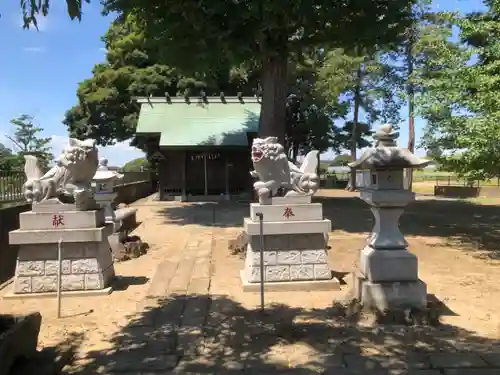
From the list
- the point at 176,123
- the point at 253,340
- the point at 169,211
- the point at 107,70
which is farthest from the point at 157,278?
the point at 107,70

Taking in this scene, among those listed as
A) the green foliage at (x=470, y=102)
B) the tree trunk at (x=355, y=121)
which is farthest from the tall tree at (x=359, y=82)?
the green foliage at (x=470, y=102)

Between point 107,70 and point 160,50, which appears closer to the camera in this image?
point 160,50

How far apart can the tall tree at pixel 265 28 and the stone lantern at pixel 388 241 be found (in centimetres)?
750

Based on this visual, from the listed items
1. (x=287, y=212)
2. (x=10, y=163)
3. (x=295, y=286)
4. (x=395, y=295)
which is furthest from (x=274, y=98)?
(x=10, y=163)

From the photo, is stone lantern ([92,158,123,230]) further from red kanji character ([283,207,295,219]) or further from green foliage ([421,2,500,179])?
green foliage ([421,2,500,179])

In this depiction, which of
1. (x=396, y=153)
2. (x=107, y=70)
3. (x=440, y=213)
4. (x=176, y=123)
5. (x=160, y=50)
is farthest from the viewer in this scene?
(x=107, y=70)

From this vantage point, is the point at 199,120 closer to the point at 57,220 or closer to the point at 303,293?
the point at 57,220

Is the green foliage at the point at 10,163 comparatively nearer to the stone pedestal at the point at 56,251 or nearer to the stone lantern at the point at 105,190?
the stone lantern at the point at 105,190

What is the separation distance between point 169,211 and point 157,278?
407 inches

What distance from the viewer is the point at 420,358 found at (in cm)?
491

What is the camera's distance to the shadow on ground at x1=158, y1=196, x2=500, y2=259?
42.7 feet

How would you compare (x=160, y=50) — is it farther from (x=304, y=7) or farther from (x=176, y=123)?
(x=176, y=123)

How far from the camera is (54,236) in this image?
25.2 ft

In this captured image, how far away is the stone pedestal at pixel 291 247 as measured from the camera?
26.1ft
